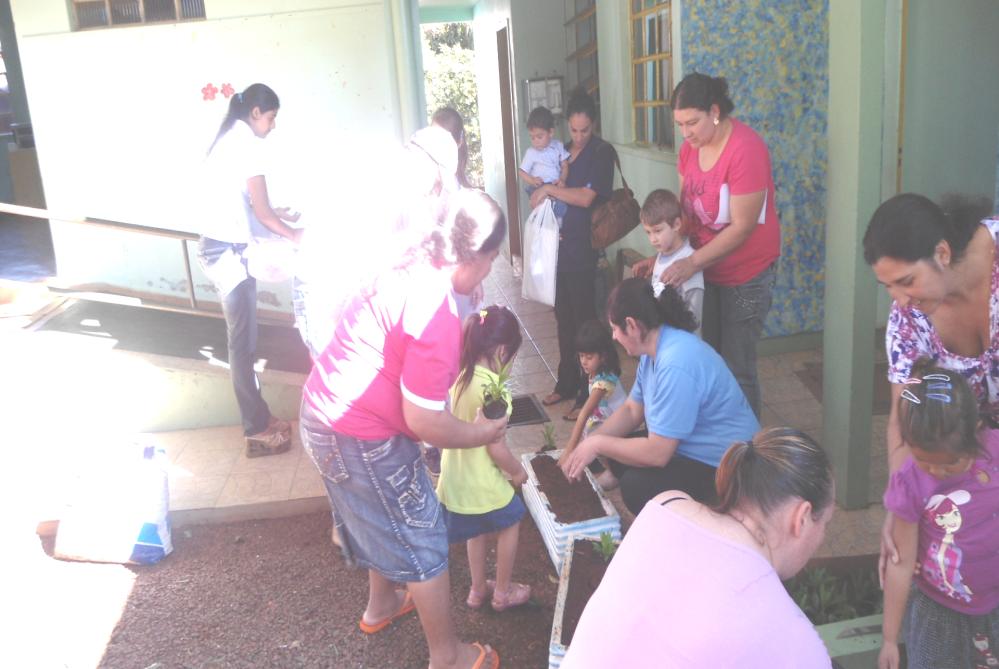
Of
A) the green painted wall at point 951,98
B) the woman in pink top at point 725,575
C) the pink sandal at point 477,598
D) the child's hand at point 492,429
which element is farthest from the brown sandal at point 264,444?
the green painted wall at point 951,98

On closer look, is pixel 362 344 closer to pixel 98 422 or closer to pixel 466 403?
pixel 466 403

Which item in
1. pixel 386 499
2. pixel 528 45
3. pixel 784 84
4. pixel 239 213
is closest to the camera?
pixel 386 499

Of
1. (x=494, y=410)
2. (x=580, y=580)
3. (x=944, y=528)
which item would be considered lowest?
(x=580, y=580)

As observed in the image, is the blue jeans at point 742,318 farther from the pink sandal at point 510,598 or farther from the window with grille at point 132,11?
the window with grille at point 132,11

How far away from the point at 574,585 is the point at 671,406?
0.73 metres

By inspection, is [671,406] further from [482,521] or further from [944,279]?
[944,279]

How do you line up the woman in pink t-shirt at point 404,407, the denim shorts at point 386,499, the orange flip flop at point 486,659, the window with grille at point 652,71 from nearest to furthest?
the woman in pink t-shirt at point 404,407 < the denim shorts at point 386,499 < the orange flip flop at point 486,659 < the window with grille at point 652,71

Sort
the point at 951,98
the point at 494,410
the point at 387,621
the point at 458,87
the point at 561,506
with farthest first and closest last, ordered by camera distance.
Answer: the point at 458,87 → the point at 951,98 → the point at 561,506 → the point at 387,621 → the point at 494,410

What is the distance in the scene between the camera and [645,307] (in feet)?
9.98

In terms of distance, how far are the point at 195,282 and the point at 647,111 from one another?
374cm

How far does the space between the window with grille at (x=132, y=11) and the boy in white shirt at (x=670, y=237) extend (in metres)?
4.20

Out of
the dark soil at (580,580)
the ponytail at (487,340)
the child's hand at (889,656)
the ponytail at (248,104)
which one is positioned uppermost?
the ponytail at (248,104)

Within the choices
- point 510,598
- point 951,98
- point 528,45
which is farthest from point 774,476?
point 528,45

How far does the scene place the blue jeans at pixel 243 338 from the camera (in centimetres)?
455
